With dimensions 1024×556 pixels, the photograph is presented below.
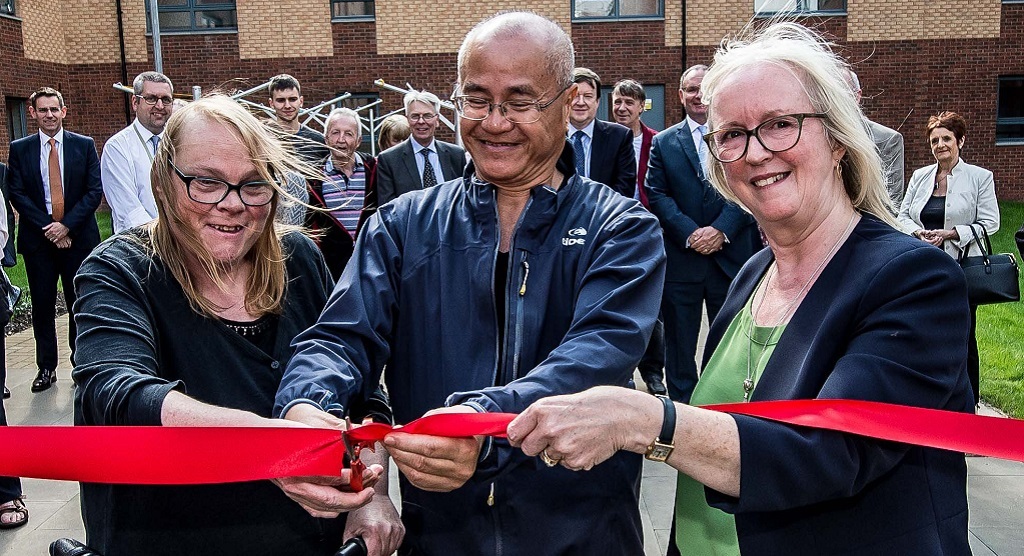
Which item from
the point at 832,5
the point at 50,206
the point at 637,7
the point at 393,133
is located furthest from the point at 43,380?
the point at 832,5

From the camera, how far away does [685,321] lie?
6.92 metres

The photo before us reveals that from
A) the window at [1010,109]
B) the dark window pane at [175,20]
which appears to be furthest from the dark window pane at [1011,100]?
the dark window pane at [175,20]

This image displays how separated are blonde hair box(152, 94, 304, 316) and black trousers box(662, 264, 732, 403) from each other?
474 cm

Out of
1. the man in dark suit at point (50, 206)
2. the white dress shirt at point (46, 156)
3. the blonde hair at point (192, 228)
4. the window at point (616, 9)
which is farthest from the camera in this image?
the window at point (616, 9)

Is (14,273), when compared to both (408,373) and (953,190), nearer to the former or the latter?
(953,190)

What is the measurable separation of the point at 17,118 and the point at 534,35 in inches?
945

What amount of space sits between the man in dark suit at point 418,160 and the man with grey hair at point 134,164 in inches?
71.9

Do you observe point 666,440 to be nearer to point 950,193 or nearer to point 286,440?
point 286,440

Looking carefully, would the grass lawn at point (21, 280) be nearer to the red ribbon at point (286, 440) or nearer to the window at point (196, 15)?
the window at point (196, 15)

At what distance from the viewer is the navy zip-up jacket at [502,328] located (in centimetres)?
216

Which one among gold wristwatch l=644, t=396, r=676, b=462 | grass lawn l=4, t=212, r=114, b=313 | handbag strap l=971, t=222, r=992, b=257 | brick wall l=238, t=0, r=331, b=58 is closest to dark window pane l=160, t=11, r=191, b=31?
brick wall l=238, t=0, r=331, b=58

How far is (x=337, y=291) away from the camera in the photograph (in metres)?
2.26

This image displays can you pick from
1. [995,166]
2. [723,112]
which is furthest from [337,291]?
[995,166]

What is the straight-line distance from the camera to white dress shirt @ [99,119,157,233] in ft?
23.8
